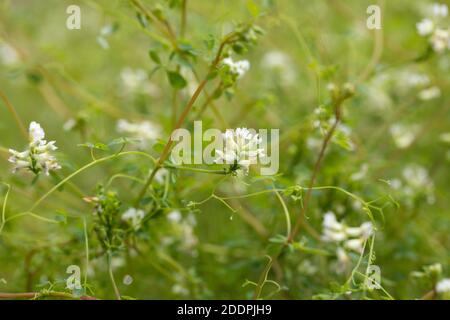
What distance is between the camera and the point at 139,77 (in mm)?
1604

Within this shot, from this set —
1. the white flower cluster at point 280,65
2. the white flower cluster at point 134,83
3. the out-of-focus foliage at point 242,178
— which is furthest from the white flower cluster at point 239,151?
the white flower cluster at point 280,65

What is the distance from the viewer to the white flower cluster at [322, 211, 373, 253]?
980 mm

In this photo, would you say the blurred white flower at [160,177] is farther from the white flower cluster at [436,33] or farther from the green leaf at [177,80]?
the white flower cluster at [436,33]

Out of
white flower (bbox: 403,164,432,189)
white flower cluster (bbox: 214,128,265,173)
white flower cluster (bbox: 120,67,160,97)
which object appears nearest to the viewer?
white flower cluster (bbox: 214,128,265,173)

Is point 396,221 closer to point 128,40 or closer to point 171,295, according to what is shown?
point 171,295

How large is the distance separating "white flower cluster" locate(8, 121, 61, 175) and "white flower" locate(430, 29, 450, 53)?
0.69 m

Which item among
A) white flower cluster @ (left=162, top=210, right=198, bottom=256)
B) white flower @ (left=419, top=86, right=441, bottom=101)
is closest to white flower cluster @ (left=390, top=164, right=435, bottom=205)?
white flower @ (left=419, top=86, right=441, bottom=101)

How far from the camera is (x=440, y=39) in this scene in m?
1.12

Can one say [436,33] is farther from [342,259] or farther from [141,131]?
[141,131]

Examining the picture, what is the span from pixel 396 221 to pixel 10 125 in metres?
1.24

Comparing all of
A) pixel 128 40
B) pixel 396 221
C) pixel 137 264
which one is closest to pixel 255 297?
pixel 137 264

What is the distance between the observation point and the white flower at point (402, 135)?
1.39 metres

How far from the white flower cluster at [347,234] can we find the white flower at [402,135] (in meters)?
0.42

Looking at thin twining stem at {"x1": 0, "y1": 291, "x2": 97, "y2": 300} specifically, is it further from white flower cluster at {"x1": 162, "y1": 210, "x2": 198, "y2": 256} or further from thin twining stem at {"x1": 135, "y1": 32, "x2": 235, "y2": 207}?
white flower cluster at {"x1": 162, "y1": 210, "x2": 198, "y2": 256}
